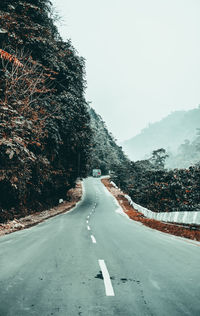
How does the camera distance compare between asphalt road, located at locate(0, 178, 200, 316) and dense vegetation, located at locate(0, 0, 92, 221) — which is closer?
Answer: asphalt road, located at locate(0, 178, 200, 316)

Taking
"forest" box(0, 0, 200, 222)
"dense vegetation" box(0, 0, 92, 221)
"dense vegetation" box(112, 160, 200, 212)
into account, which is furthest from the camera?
"dense vegetation" box(112, 160, 200, 212)

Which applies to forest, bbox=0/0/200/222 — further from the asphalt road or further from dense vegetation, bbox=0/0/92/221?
the asphalt road

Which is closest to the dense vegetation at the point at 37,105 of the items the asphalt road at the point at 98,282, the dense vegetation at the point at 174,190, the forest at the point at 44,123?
the forest at the point at 44,123

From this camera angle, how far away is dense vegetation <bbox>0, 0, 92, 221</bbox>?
34.0 ft

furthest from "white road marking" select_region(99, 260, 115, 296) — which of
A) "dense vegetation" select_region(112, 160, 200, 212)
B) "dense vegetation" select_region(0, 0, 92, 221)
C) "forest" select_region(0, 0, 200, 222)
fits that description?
"dense vegetation" select_region(112, 160, 200, 212)

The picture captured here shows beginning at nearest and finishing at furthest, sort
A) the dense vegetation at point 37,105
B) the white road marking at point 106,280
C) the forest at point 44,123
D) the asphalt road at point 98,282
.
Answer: the asphalt road at point 98,282 < the white road marking at point 106,280 < the dense vegetation at point 37,105 < the forest at point 44,123

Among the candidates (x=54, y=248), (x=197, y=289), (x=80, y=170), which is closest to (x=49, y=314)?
(x=197, y=289)

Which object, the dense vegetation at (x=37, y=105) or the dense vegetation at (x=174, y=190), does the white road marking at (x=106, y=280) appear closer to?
the dense vegetation at (x=37, y=105)

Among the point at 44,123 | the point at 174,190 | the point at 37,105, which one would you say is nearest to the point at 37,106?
the point at 37,105

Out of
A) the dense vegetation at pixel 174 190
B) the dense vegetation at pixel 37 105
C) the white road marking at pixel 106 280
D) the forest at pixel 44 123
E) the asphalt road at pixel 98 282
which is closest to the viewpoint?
the asphalt road at pixel 98 282

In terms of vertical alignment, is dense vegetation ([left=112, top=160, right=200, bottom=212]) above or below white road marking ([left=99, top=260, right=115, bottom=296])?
above

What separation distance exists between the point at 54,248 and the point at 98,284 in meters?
3.24

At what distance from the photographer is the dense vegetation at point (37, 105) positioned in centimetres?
1035

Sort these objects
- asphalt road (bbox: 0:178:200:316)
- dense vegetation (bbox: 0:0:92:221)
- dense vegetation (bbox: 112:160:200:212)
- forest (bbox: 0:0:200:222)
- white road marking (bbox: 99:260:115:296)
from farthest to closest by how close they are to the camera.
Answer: dense vegetation (bbox: 112:160:200:212), forest (bbox: 0:0:200:222), dense vegetation (bbox: 0:0:92:221), white road marking (bbox: 99:260:115:296), asphalt road (bbox: 0:178:200:316)
